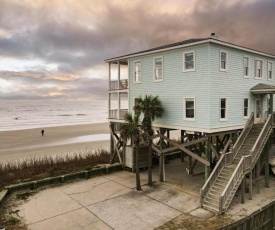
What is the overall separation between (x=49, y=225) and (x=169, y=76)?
1351 cm

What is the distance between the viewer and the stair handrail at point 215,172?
16.6 meters

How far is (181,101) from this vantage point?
66.2 feet

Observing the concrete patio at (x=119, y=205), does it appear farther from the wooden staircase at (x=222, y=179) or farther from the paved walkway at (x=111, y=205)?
the wooden staircase at (x=222, y=179)

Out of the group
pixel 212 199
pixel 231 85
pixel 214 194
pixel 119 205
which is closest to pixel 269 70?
pixel 231 85

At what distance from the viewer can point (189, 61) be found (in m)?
19.5

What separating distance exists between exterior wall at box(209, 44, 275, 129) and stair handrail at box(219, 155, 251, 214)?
3053mm

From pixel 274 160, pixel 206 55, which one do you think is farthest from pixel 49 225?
pixel 274 160

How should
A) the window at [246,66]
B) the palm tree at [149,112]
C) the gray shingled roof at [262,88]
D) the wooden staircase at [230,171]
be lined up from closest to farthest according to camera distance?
A: 1. the wooden staircase at [230,171]
2. the palm tree at [149,112]
3. the gray shingled roof at [262,88]
4. the window at [246,66]

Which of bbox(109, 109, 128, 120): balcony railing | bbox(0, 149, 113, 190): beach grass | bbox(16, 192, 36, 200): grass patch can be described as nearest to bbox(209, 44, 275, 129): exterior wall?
bbox(109, 109, 128, 120): balcony railing

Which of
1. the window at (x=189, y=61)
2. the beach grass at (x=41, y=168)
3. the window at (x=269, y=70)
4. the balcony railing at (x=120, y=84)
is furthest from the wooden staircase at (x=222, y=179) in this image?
the beach grass at (x=41, y=168)

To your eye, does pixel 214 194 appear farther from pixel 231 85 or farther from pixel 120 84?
pixel 120 84

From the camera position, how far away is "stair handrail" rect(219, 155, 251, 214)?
51.1 ft

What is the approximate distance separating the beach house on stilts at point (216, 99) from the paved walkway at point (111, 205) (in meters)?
1.91

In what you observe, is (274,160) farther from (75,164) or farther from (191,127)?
(75,164)
